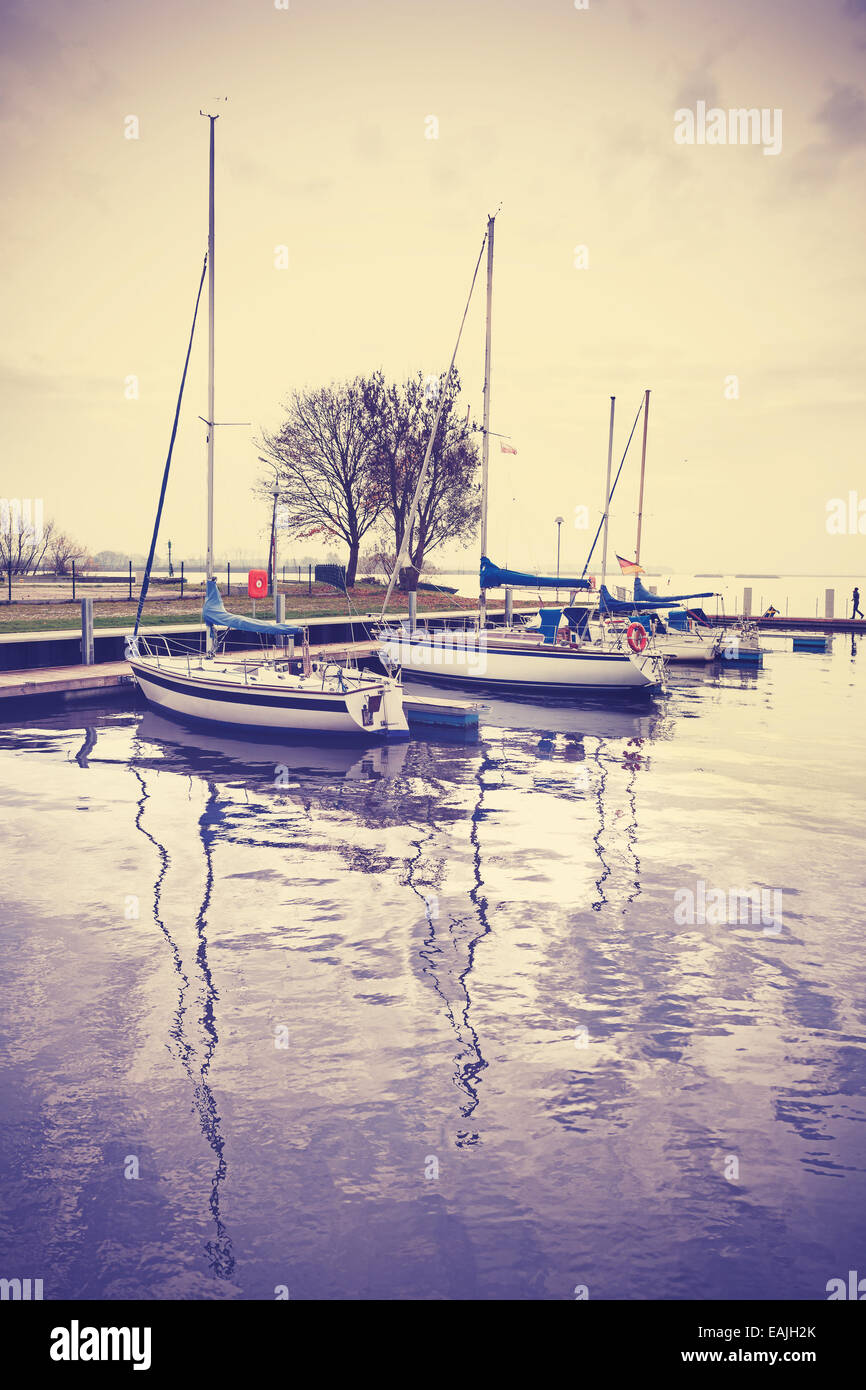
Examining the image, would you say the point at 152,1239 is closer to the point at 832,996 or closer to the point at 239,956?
the point at 239,956

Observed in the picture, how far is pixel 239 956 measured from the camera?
9.78m

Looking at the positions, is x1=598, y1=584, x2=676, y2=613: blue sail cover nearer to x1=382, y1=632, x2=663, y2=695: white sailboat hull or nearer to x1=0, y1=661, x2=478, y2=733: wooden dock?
x1=382, y1=632, x2=663, y2=695: white sailboat hull

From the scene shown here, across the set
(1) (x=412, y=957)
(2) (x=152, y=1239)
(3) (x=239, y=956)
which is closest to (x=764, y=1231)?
(2) (x=152, y=1239)

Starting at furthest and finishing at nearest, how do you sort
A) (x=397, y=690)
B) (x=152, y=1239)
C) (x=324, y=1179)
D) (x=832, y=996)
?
(x=397, y=690) → (x=832, y=996) → (x=324, y=1179) → (x=152, y=1239)

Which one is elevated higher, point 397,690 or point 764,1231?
point 397,690

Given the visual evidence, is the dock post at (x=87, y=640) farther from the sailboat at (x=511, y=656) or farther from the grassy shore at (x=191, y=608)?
the sailboat at (x=511, y=656)

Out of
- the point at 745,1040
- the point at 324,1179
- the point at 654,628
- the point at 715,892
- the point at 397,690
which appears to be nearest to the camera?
the point at 324,1179

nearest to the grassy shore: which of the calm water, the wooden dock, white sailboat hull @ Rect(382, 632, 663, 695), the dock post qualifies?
white sailboat hull @ Rect(382, 632, 663, 695)

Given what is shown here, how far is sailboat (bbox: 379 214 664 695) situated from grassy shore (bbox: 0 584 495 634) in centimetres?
310

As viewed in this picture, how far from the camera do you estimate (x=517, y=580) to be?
32.7 metres

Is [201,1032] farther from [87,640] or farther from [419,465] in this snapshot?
[419,465]

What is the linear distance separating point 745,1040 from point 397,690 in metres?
16.0

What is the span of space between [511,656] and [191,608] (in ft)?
71.3

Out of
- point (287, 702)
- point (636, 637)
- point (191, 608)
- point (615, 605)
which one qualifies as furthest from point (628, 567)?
point (287, 702)
